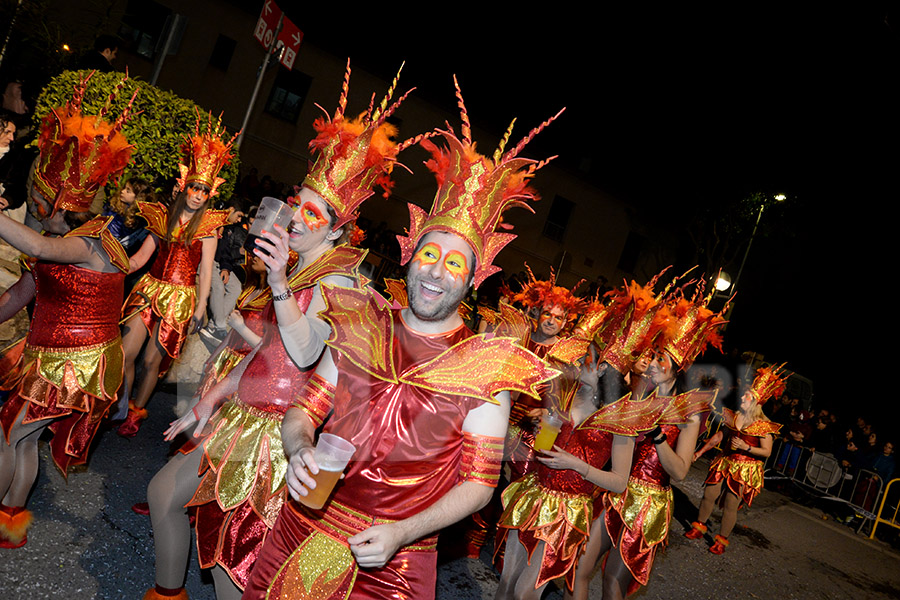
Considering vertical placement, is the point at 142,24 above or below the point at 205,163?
above

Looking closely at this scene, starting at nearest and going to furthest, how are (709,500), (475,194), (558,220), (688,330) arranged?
(475,194) → (688,330) → (709,500) → (558,220)

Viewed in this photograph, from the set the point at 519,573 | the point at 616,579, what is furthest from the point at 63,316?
the point at 616,579

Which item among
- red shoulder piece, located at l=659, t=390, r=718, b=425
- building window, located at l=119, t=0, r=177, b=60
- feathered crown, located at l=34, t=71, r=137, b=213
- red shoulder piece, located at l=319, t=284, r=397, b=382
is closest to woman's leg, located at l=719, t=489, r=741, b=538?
red shoulder piece, located at l=659, t=390, r=718, b=425

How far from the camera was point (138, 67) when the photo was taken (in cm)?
1886

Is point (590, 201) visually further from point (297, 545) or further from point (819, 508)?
point (297, 545)

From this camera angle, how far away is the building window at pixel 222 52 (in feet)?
63.5

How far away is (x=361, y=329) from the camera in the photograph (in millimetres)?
2273

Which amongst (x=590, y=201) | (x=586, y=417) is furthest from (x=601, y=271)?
(x=586, y=417)

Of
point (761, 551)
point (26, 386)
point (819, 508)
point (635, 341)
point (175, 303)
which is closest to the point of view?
point (26, 386)

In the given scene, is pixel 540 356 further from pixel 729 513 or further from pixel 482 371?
pixel 729 513

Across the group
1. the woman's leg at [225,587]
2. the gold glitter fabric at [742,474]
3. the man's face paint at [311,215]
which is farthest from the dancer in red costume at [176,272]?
the gold glitter fabric at [742,474]

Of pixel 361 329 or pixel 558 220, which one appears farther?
pixel 558 220

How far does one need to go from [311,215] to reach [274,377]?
0.85 metres

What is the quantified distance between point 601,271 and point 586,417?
2466 centimetres
